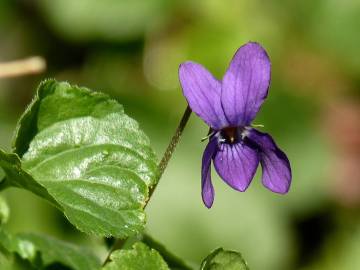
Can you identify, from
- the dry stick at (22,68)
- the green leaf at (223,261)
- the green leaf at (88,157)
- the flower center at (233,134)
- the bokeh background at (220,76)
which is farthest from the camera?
the bokeh background at (220,76)

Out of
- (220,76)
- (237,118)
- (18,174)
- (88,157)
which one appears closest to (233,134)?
(237,118)

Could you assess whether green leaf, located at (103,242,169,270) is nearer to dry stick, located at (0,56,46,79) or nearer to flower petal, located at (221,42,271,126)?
flower petal, located at (221,42,271,126)

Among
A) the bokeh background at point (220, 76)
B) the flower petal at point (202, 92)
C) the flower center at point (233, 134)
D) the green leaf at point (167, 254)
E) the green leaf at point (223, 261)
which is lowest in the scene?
the bokeh background at point (220, 76)

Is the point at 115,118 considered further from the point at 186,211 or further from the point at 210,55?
the point at 210,55

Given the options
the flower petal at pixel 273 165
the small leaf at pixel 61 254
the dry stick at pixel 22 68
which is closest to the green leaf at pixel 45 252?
the small leaf at pixel 61 254

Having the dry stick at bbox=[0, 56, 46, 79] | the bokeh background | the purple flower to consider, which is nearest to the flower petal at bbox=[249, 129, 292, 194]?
the purple flower

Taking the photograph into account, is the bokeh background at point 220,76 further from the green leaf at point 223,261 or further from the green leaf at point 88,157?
the green leaf at point 223,261
